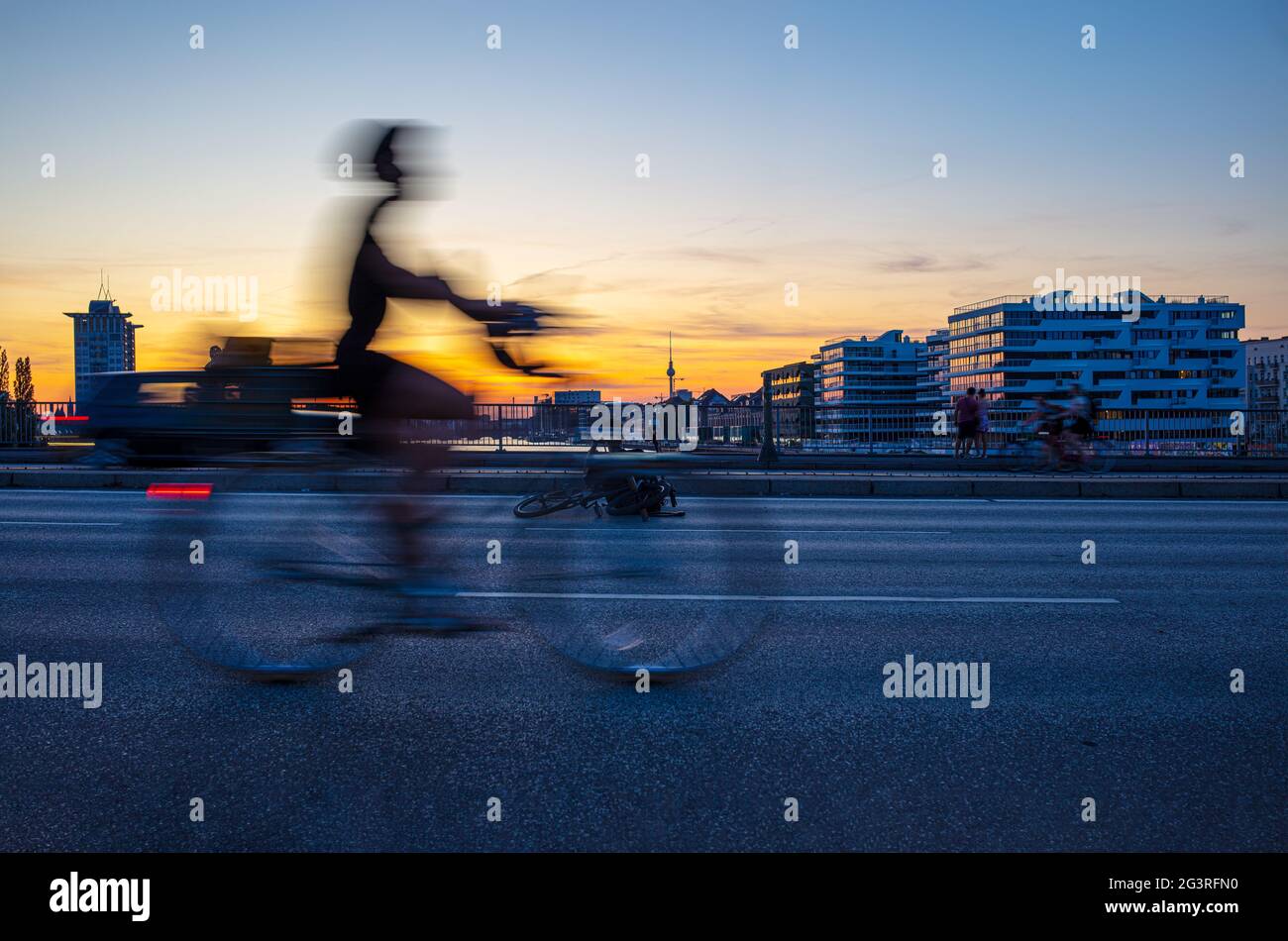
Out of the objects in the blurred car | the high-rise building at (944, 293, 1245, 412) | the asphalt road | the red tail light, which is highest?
the high-rise building at (944, 293, 1245, 412)

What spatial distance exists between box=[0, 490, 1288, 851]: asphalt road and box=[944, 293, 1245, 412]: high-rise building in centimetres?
18563

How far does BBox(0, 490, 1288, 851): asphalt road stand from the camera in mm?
2941

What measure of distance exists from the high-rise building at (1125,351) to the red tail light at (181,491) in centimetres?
18706

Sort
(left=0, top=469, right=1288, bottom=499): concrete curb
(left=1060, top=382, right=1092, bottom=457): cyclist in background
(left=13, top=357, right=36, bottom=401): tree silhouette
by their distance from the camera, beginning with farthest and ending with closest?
1. (left=13, top=357, right=36, bottom=401): tree silhouette
2. (left=1060, top=382, right=1092, bottom=457): cyclist in background
3. (left=0, top=469, right=1288, bottom=499): concrete curb

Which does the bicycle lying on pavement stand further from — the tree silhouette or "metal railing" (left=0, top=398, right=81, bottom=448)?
the tree silhouette

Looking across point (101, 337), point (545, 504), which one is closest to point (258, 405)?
point (545, 504)

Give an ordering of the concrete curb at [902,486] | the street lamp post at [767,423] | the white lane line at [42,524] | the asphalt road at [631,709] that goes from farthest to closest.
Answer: the street lamp post at [767,423], the concrete curb at [902,486], the white lane line at [42,524], the asphalt road at [631,709]

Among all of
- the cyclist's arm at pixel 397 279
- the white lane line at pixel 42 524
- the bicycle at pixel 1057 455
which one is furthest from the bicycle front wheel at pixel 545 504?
the bicycle at pixel 1057 455

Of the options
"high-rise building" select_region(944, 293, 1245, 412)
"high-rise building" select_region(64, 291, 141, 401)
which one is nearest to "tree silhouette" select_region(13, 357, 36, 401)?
"high-rise building" select_region(64, 291, 141, 401)

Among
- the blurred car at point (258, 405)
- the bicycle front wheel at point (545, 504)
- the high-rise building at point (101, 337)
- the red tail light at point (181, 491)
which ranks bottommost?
the bicycle front wheel at point (545, 504)

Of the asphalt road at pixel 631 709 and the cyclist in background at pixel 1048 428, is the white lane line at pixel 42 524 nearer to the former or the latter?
the asphalt road at pixel 631 709

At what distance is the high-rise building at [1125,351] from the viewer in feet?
589

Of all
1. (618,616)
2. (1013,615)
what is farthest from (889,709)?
(1013,615)
